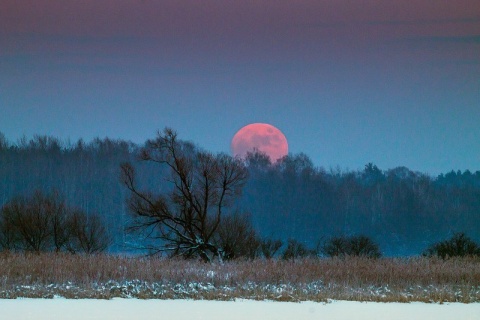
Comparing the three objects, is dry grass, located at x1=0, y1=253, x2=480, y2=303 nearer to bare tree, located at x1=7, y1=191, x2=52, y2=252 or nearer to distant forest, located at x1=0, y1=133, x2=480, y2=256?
bare tree, located at x1=7, y1=191, x2=52, y2=252

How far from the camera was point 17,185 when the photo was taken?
264ft

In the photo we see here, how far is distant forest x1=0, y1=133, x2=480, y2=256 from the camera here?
81250 mm

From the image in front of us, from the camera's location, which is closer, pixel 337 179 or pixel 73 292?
pixel 73 292

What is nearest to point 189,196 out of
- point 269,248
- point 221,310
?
point 269,248

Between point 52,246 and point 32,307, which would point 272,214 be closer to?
point 52,246

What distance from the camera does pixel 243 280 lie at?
18.0 m

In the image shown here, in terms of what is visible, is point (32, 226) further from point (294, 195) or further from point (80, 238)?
point (294, 195)

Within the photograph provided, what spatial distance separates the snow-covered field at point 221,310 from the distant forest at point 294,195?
62.2 metres

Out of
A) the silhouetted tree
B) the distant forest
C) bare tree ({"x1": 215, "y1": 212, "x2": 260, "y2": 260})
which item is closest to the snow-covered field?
bare tree ({"x1": 215, "y1": 212, "x2": 260, "y2": 260})

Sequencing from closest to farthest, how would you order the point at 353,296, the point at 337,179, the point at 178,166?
the point at 353,296
the point at 178,166
the point at 337,179

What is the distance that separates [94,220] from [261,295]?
25224mm

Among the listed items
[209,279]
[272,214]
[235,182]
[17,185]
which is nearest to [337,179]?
[272,214]

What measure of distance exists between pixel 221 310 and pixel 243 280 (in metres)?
2.95

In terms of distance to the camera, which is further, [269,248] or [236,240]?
[269,248]
